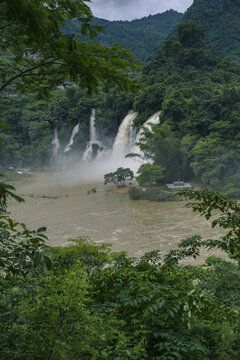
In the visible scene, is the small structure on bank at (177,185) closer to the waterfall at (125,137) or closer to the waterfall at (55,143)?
the waterfall at (125,137)

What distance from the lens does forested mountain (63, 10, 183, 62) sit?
311ft

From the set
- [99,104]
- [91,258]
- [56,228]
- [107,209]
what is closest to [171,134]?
[107,209]

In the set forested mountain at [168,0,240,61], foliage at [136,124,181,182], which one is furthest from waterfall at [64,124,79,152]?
forested mountain at [168,0,240,61]

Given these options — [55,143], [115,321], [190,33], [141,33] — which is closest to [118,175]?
[55,143]

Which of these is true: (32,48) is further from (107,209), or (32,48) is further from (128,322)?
(107,209)

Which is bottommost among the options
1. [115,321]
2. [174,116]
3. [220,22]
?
[115,321]

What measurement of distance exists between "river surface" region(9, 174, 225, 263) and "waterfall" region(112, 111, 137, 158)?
900 centimetres

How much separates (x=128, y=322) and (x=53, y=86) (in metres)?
2.29

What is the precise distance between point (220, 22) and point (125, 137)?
1746 inches

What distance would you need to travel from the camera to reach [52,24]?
81.7 inches

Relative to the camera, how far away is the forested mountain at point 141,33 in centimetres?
9475

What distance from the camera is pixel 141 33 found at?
10838 centimetres

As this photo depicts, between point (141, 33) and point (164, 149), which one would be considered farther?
point (141, 33)

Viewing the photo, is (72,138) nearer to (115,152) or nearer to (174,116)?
(115,152)
